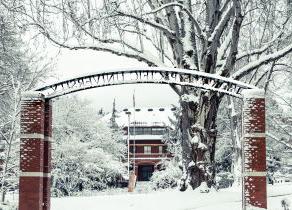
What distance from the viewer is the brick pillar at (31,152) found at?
46.8ft

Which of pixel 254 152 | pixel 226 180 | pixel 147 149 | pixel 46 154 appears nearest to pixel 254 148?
pixel 254 152

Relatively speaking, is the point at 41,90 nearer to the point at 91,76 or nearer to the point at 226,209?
the point at 91,76

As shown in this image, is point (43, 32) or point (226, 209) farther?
point (43, 32)

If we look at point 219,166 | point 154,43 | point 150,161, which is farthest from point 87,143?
point 150,161

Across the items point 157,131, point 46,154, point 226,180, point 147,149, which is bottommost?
point 226,180

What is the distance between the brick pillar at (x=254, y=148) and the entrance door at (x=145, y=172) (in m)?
65.6

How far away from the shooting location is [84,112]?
4756 cm

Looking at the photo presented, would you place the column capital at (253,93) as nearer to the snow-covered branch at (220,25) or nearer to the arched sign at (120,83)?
the arched sign at (120,83)

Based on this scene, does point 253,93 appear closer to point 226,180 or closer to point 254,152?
point 254,152

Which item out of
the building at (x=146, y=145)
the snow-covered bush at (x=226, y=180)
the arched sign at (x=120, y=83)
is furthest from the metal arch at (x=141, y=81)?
the building at (x=146, y=145)

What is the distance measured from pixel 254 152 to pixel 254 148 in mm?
107

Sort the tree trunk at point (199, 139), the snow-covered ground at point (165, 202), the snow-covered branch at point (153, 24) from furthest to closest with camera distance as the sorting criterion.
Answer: the snow-covered branch at point (153, 24), the tree trunk at point (199, 139), the snow-covered ground at point (165, 202)

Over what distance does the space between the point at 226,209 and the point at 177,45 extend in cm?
617

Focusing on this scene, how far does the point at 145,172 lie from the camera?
79.6m
